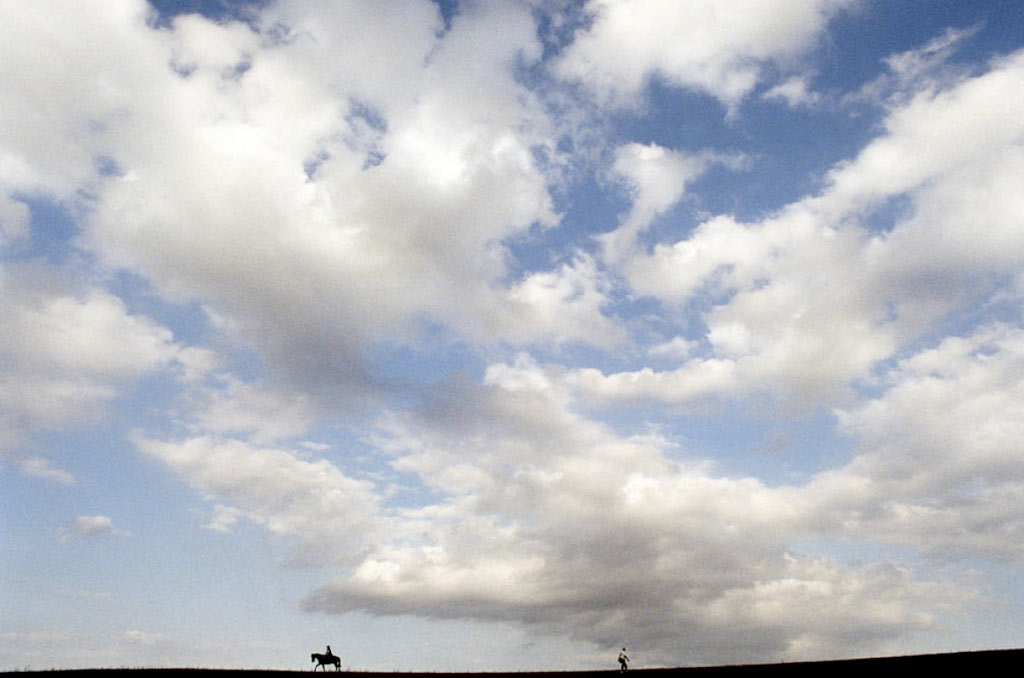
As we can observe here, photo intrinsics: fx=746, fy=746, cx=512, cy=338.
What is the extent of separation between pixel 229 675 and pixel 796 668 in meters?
27.9

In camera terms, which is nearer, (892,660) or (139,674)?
(139,674)

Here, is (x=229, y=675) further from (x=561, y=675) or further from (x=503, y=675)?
(x=561, y=675)

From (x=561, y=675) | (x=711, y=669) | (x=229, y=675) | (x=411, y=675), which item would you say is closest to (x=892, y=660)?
(x=711, y=669)

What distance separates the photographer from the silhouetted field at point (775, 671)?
3409 centimetres

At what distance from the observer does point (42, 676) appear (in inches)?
1320

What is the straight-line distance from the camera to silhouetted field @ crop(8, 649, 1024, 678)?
34.1 m

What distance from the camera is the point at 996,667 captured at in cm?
3272

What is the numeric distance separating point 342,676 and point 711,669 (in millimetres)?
19266

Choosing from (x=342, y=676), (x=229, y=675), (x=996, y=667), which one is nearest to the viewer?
(x=996, y=667)

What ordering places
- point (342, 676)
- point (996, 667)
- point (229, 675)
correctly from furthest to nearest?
1. point (342, 676)
2. point (229, 675)
3. point (996, 667)

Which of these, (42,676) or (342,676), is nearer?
(42,676)

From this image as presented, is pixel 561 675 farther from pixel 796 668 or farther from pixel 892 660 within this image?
pixel 892 660

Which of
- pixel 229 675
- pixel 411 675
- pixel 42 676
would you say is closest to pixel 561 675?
pixel 411 675

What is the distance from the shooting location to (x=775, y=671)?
37.3 meters
